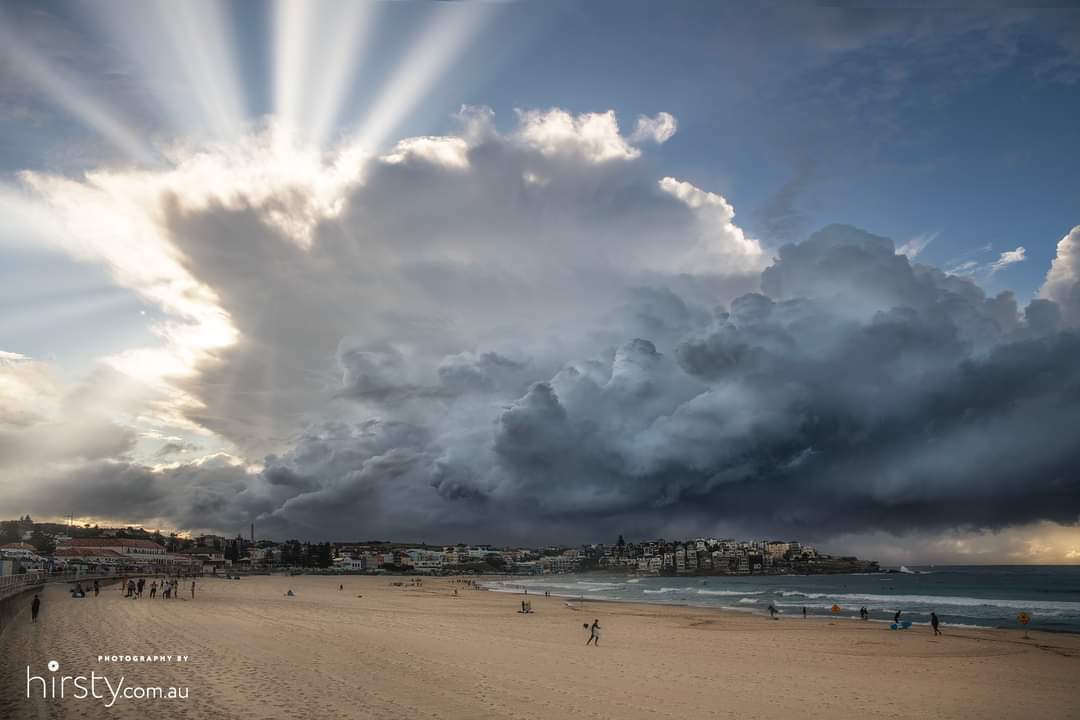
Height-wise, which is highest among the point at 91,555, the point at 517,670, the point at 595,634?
the point at 517,670

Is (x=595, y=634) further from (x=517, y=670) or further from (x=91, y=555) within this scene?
(x=91, y=555)

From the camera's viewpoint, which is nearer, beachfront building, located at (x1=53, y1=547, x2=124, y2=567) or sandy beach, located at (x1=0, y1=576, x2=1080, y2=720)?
sandy beach, located at (x1=0, y1=576, x2=1080, y2=720)

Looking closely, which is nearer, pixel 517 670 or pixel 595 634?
pixel 517 670

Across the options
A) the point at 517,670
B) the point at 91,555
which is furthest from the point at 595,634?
the point at 91,555

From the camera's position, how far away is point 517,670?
2305 cm

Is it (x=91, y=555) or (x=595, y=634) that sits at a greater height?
(x=595, y=634)

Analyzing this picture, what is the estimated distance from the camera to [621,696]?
19.2m

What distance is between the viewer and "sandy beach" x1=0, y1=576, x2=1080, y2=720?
54.8ft

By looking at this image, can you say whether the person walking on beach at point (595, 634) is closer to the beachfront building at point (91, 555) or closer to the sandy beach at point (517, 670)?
the sandy beach at point (517, 670)

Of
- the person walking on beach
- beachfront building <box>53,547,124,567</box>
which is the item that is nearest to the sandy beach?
the person walking on beach

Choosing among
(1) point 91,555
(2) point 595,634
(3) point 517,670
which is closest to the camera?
(3) point 517,670

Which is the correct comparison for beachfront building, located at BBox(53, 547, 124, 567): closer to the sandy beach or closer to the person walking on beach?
the sandy beach

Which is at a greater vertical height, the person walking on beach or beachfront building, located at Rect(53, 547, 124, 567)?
the person walking on beach

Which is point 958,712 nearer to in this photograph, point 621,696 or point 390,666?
point 621,696
